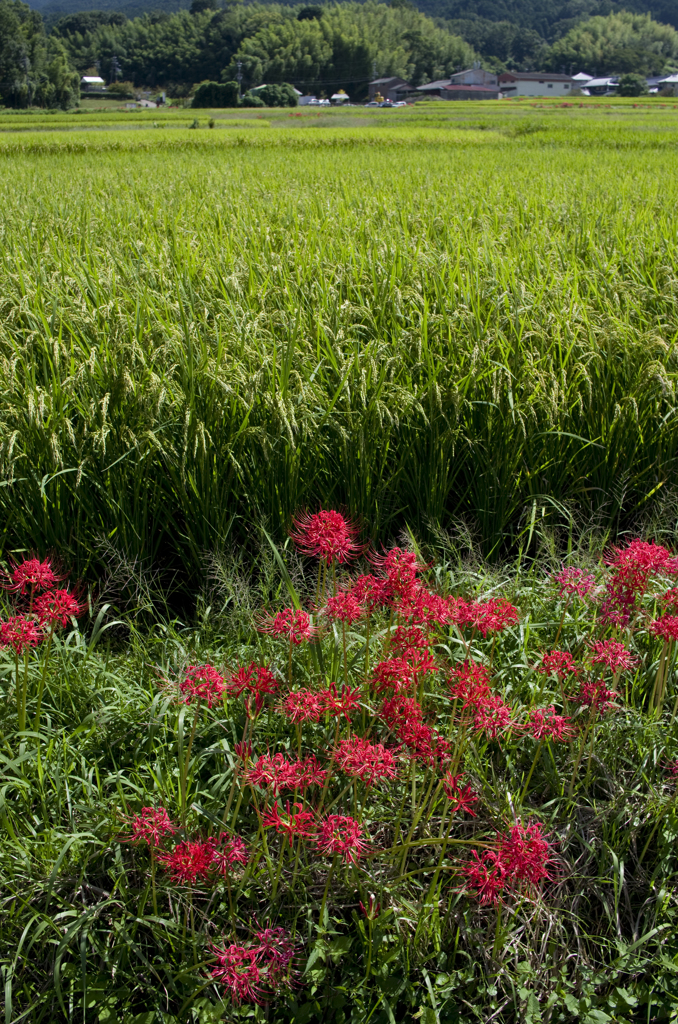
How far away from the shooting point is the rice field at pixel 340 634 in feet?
3.71

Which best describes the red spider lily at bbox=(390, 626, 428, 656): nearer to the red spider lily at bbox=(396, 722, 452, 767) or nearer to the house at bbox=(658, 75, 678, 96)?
the red spider lily at bbox=(396, 722, 452, 767)

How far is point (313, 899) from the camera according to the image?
125cm

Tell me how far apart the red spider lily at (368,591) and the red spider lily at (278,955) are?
540mm

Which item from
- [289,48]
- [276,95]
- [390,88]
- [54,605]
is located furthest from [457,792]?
[390,88]

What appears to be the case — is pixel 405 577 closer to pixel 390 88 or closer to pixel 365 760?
pixel 365 760

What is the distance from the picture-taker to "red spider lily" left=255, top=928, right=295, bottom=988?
103 cm

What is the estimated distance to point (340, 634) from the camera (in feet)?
5.46

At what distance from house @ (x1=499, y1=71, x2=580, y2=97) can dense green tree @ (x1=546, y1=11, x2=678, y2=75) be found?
2047cm

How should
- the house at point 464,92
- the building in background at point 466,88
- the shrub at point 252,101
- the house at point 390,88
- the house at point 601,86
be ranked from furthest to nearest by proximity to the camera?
the house at point 601,86 < the house at point 390,88 < the building in background at point 466,88 < the house at point 464,92 < the shrub at point 252,101

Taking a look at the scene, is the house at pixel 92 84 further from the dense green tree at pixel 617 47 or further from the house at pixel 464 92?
the dense green tree at pixel 617 47

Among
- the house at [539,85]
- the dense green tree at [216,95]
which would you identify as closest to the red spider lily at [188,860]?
the dense green tree at [216,95]

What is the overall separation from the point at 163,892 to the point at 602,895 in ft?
2.76

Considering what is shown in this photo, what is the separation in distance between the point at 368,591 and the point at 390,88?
11131 cm

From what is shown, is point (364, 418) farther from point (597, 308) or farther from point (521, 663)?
point (597, 308)
